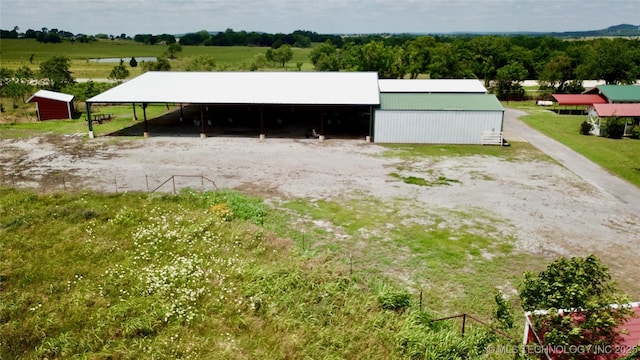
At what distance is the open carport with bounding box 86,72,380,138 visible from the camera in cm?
3117

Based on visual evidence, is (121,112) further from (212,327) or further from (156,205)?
(212,327)

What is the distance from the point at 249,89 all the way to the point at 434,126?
1400 cm

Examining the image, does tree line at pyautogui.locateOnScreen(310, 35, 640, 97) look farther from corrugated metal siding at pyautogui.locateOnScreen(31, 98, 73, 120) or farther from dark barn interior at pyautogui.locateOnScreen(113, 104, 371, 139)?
corrugated metal siding at pyautogui.locateOnScreen(31, 98, 73, 120)

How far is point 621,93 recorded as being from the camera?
41344 mm

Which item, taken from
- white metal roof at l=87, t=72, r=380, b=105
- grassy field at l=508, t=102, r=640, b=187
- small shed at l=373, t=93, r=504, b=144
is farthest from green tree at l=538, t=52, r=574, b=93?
small shed at l=373, t=93, r=504, b=144

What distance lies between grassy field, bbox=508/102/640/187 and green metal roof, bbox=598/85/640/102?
279 cm

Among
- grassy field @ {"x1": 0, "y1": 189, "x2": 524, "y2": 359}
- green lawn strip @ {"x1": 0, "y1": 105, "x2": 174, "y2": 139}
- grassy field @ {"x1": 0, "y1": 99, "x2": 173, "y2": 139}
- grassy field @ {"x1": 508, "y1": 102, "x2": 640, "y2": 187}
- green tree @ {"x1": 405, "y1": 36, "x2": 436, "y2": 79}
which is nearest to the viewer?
grassy field @ {"x1": 0, "y1": 189, "x2": 524, "y2": 359}

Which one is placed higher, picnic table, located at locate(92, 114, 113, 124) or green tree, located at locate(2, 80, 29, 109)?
green tree, located at locate(2, 80, 29, 109)

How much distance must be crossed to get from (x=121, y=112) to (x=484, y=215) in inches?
1409

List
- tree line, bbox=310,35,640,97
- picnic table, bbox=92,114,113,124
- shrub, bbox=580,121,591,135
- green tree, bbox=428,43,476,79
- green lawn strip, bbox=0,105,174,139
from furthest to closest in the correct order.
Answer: green tree, bbox=428,43,476,79
tree line, bbox=310,35,640,97
picnic table, bbox=92,114,113,124
shrub, bbox=580,121,591,135
green lawn strip, bbox=0,105,174,139

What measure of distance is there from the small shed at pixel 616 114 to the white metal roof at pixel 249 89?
1743 cm

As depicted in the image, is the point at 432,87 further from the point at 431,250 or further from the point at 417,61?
the point at 431,250

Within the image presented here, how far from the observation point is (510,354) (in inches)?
399

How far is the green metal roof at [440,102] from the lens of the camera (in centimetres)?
3059
